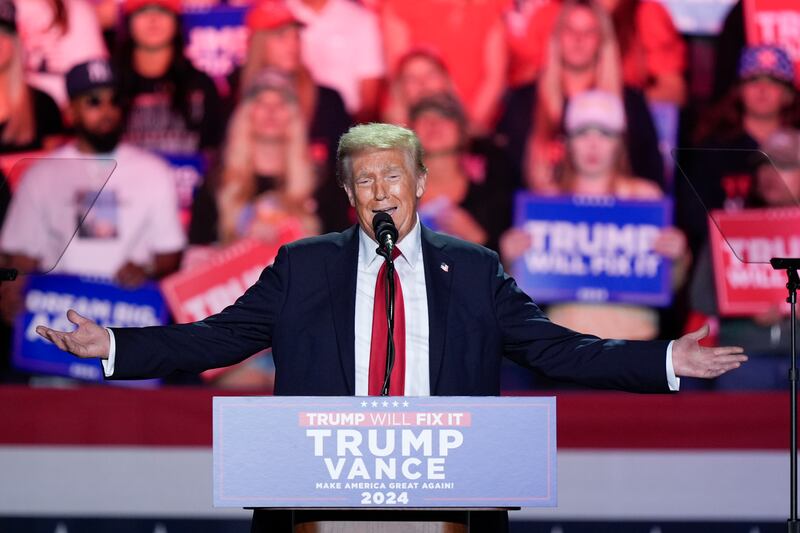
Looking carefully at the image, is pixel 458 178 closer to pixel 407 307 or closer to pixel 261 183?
pixel 261 183

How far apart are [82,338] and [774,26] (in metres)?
3.54

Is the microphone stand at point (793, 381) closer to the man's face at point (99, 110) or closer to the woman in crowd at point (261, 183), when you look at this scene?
the woman in crowd at point (261, 183)

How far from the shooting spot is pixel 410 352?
97.5 inches

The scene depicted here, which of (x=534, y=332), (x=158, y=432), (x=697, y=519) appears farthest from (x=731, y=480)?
(x=534, y=332)

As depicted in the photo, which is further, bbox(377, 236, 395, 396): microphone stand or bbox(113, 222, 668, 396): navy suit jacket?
bbox(113, 222, 668, 396): navy suit jacket

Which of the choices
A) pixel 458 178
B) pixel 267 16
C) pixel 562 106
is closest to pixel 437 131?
pixel 458 178

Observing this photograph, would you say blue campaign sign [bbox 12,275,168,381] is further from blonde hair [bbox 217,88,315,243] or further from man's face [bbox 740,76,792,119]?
man's face [bbox 740,76,792,119]

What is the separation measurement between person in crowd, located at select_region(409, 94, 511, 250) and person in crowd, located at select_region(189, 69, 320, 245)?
48cm

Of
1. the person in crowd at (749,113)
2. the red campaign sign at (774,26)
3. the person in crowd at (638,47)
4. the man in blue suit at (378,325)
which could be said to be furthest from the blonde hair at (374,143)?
the red campaign sign at (774,26)

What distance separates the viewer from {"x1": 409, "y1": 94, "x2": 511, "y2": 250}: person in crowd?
496 centimetres

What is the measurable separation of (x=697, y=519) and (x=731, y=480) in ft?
0.68

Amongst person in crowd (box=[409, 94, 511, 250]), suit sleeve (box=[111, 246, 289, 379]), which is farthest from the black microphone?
person in crowd (box=[409, 94, 511, 250])

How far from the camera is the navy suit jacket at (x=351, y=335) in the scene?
2.45 metres

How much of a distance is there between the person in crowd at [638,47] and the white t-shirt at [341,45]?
0.57m
